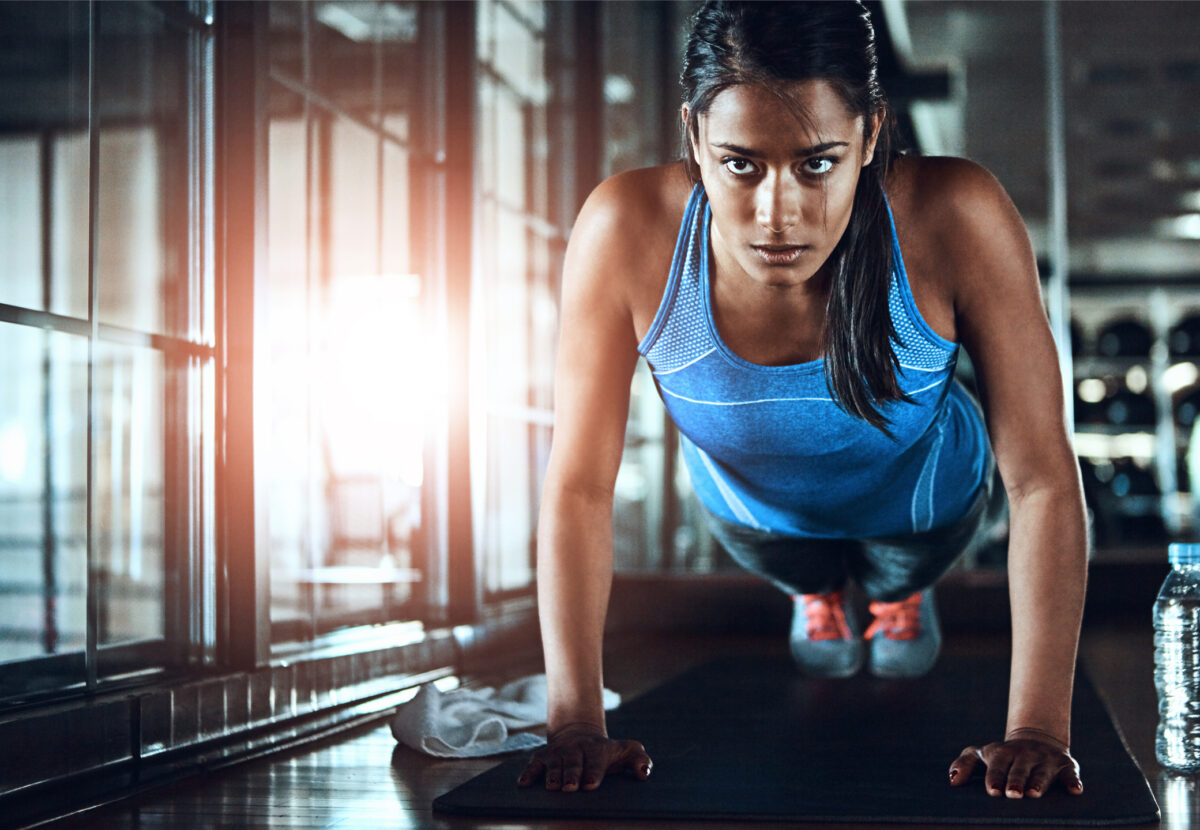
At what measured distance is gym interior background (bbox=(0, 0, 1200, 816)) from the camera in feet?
6.38

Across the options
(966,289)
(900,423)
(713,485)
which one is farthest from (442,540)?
(966,289)

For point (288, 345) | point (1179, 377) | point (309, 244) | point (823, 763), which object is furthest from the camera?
point (1179, 377)

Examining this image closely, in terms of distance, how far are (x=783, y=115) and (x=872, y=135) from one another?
19 cm

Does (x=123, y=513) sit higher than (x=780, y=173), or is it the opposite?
(x=780, y=173)

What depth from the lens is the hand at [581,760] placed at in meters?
1.43

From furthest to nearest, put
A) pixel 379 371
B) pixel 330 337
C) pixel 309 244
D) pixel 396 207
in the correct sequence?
pixel 330 337, pixel 379 371, pixel 396 207, pixel 309 244

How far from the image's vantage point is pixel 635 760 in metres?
1.49

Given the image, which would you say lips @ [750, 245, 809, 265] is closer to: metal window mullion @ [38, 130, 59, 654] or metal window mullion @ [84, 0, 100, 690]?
metal window mullion @ [84, 0, 100, 690]

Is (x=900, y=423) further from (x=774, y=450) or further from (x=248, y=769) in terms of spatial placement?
(x=248, y=769)

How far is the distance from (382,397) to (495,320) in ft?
1.68

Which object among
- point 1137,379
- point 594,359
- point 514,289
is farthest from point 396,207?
point 1137,379

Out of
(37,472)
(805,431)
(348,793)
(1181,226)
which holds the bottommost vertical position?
(348,793)

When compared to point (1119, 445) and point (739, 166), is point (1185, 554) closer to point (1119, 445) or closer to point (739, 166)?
point (739, 166)

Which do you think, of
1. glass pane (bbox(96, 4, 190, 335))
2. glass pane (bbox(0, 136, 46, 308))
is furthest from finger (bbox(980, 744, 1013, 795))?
glass pane (bbox(0, 136, 46, 308))
